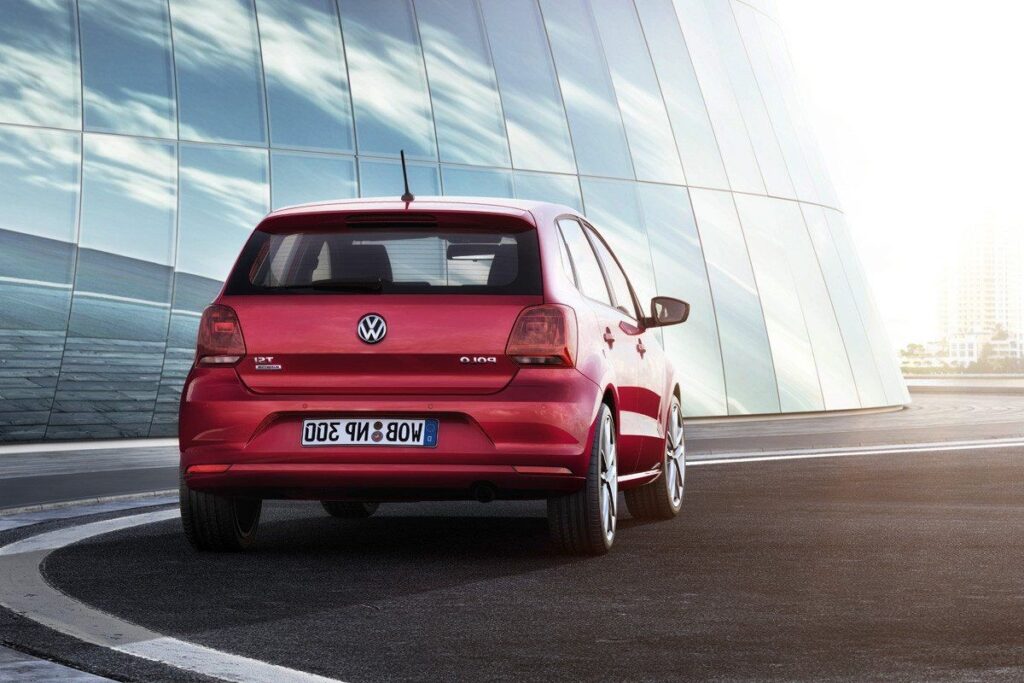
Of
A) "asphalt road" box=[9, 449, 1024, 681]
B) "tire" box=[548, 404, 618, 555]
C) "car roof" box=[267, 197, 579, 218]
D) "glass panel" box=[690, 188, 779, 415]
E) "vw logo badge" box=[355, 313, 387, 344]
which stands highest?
"glass panel" box=[690, 188, 779, 415]

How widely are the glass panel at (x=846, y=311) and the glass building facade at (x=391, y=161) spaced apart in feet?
0.21

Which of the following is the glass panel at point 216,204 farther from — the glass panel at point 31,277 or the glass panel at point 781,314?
the glass panel at point 781,314

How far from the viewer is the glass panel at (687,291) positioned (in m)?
23.3

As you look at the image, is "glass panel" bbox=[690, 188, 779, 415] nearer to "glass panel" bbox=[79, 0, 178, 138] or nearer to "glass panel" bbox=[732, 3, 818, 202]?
"glass panel" bbox=[732, 3, 818, 202]

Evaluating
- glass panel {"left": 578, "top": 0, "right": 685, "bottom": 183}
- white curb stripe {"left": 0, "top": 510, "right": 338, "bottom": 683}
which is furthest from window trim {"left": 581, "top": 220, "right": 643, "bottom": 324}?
glass panel {"left": 578, "top": 0, "right": 685, "bottom": 183}

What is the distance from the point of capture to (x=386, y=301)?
286 inches

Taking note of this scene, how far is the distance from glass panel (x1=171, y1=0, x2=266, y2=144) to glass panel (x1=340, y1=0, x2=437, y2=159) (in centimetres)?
166

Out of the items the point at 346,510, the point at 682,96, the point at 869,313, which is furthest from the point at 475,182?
the point at 346,510

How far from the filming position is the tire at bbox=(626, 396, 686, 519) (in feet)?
31.3

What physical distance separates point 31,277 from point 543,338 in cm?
1191

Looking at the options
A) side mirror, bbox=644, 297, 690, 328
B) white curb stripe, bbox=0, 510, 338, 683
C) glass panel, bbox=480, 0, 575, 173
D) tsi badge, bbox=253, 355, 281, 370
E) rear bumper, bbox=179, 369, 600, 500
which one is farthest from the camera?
glass panel, bbox=480, 0, 575, 173

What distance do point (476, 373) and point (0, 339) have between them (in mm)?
11748

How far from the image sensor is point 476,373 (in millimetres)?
7141

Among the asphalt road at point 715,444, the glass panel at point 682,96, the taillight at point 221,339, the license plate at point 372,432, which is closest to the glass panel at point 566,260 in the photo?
the license plate at point 372,432
